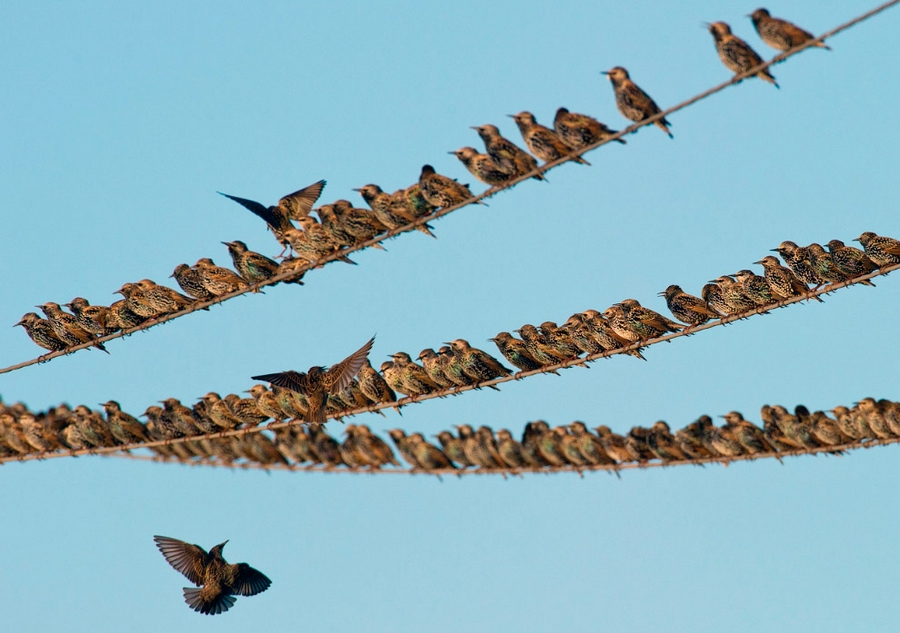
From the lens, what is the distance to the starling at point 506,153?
1067cm

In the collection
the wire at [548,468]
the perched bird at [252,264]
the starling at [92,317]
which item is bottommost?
the wire at [548,468]

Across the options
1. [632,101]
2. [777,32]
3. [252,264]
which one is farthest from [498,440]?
[777,32]

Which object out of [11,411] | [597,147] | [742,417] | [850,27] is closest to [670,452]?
[742,417]

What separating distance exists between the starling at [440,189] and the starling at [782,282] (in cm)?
270

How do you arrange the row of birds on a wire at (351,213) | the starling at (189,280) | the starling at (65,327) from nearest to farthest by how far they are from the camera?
1. the row of birds on a wire at (351,213)
2. the starling at (189,280)
3. the starling at (65,327)

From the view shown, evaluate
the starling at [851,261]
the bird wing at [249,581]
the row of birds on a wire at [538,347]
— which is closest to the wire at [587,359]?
the row of birds on a wire at [538,347]

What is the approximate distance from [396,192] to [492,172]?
0.90 meters

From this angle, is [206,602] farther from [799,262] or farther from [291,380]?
[799,262]

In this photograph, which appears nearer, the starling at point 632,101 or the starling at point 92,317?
the starling at point 632,101

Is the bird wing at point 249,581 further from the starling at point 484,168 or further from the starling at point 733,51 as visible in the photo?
the starling at point 733,51

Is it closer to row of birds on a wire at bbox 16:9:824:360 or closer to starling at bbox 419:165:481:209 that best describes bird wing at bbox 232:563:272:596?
row of birds on a wire at bbox 16:9:824:360

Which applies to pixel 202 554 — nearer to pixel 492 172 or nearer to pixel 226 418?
pixel 226 418

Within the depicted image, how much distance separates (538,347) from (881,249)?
325cm

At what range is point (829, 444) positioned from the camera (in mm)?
11961
